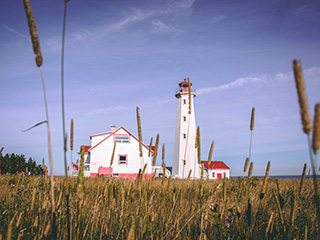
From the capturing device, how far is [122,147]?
35344mm

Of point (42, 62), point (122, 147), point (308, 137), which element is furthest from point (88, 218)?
point (122, 147)

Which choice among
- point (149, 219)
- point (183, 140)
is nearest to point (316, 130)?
point (149, 219)

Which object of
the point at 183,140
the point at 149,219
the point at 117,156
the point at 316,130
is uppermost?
the point at 183,140

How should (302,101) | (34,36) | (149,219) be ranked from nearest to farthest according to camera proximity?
(302,101)
(34,36)
(149,219)

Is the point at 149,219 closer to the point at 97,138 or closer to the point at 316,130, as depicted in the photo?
the point at 316,130

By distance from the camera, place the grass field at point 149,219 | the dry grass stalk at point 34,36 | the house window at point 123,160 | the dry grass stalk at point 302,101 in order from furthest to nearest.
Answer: the house window at point 123,160, the grass field at point 149,219, the dry grass stalk at point 34,36, the dry grass stalk at point 302,101

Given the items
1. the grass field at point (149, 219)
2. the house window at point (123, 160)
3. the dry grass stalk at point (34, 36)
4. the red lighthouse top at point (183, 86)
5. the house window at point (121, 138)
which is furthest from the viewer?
the red lighthouse top at point (183, 86)

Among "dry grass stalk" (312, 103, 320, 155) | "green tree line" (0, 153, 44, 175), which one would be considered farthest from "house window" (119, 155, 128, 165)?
"dry grass stalk" (312, 103, 320, 155)

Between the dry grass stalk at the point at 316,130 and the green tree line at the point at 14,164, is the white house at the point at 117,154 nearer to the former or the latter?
the green tree line at the point at 14,164

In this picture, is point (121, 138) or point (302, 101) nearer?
point (302, 101)

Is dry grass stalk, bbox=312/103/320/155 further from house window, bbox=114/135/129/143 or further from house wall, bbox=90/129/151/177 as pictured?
house window, bbox=114/135/129/143

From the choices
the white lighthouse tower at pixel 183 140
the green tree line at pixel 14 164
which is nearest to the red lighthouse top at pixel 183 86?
the white lighthouse tower at pixel 183 140

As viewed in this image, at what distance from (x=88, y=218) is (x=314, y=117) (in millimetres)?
2341

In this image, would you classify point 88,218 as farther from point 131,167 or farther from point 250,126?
point 131,167
